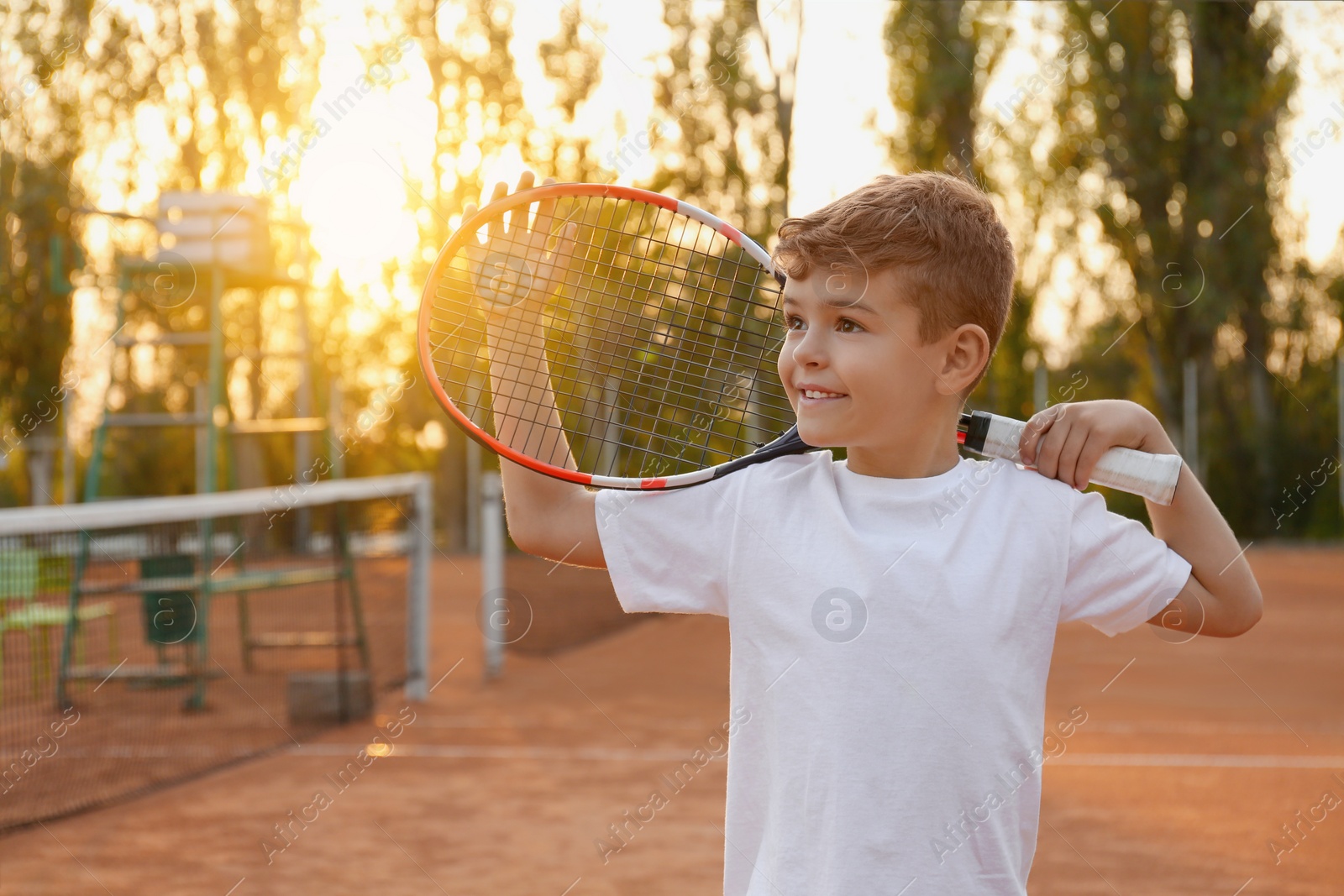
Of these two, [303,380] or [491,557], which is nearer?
[491,557]

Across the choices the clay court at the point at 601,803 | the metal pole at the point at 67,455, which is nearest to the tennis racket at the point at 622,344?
the clay court at the point at 601,803

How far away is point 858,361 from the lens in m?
1.35

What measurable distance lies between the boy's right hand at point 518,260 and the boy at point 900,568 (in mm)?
260

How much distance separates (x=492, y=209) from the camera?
160 cm

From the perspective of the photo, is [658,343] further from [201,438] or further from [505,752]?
[201,438]

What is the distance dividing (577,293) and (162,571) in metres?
4.90

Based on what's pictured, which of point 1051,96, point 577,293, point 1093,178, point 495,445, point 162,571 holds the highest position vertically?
point 1051,96

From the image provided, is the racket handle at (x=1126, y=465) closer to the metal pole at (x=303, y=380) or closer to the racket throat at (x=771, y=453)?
the racket throat at (x=771, y=453)

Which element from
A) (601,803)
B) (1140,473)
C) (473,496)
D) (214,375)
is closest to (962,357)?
(1140,473)

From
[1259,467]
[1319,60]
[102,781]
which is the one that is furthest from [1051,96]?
[102,781]

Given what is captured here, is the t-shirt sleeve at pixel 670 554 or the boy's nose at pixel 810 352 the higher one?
the boy's nose at pixel 810 352

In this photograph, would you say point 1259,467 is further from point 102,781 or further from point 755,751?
point 755,751

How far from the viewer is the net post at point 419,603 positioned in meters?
6.85

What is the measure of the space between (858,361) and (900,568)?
8.6 inches
